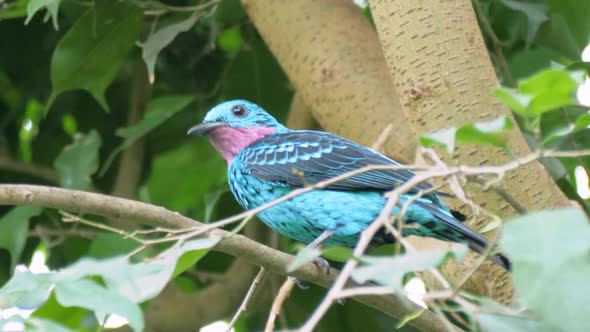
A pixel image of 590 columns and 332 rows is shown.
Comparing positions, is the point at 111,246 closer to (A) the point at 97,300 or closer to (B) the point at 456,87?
(B) the point at 456,87

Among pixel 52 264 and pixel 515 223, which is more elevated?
pixel 515 223

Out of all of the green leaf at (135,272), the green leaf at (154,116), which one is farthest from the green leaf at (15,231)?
the green leaf at (135,272)

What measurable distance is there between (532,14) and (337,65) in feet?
2.71

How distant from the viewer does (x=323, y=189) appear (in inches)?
138

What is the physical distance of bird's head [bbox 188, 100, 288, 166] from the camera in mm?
4160

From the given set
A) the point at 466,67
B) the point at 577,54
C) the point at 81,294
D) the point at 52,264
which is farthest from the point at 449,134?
the point at 52,264

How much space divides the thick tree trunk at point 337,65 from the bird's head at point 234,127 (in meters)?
0.27

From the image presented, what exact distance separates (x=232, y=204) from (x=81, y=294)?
114 inches

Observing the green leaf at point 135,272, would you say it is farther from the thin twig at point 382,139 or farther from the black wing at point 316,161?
the thin twig at point 382,139

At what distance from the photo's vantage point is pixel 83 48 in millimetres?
4262

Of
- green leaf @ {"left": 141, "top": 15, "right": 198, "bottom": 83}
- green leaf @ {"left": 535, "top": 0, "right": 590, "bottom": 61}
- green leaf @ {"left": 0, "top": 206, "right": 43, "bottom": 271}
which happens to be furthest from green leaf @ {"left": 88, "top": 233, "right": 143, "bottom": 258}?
green leaf @ {"left": 535, "top": 0, "right": 590, "bottom": 61}

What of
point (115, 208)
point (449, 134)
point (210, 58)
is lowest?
point (210, 58)

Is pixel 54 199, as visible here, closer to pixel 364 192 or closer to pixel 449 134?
pixel 449 134

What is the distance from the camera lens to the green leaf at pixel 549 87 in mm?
1812
